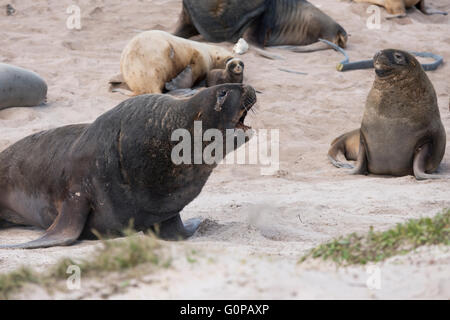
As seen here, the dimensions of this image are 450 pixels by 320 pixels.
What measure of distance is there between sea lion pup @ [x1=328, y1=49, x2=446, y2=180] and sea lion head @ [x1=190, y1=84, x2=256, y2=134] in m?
2.82

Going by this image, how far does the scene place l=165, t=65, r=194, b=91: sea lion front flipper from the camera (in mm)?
8531

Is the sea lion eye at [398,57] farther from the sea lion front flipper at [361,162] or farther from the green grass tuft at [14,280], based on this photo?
the green grass tuft at [14,280]

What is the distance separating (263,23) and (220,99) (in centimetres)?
759

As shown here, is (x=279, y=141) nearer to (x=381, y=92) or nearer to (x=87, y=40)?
(x=381, y=92)

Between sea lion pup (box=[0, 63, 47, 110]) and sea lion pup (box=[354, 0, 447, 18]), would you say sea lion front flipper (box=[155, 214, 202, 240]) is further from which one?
sea lion pup (box=[354, 0, 447, 18])

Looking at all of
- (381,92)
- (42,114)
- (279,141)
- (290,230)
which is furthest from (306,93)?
(290,230)

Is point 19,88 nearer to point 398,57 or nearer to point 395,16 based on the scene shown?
point 398,57

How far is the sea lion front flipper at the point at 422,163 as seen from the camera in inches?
239

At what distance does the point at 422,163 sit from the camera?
6.28 meters

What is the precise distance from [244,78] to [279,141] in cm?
213

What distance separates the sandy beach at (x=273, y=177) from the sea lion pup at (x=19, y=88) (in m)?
0.15

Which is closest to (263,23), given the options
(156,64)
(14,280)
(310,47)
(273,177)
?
(310,47)

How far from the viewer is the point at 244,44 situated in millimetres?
10508

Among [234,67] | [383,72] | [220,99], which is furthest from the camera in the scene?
[234,67]
